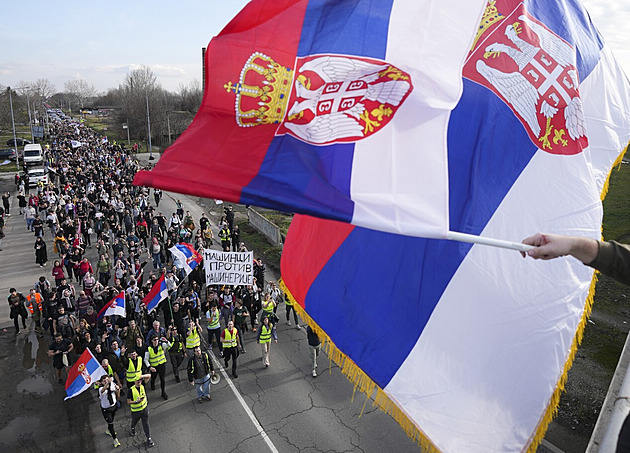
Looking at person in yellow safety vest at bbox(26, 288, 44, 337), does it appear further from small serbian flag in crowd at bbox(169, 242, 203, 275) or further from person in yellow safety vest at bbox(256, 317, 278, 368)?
person in yellow safety vest at bbox(256, 317, 278, 368)

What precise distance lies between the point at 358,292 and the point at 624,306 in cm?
1545

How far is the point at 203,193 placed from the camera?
12.3 feet

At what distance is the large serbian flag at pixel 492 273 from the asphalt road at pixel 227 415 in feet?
17.1

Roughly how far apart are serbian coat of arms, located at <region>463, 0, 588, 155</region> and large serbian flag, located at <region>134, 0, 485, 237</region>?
55 cm

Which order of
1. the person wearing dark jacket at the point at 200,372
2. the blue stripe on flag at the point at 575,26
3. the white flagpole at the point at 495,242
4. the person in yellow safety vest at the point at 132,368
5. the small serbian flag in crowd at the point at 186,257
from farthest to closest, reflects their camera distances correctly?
the small serbian flag in crowd at the point at 186,257
the person wearing dark jacket at the point at 200,372
the person in yellow safety vest at the point at 132,368
the blue stripe on flag at the point at 575,26
the white flagpole at the point at 495,242

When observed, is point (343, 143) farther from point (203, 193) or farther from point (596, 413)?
point (596, 413)

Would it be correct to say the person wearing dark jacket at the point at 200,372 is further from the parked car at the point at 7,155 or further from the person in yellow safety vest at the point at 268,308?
the parked car at the point at 7,155

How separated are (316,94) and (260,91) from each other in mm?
499

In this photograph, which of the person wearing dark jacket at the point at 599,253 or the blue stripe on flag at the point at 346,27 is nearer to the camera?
the person wearing dark jacket at the point at 599,253

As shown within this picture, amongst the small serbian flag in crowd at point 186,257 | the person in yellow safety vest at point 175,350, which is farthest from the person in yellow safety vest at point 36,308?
the person in yellow safety vest at point 175,350

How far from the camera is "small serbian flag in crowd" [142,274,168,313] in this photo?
13750 mm

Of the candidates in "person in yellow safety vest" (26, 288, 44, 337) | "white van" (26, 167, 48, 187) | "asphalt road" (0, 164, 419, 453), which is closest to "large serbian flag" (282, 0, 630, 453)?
"asphalt road" (0, 164, 419, 453)

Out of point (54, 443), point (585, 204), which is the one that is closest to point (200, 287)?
point (54, 443)

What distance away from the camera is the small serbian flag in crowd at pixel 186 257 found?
15320mm
